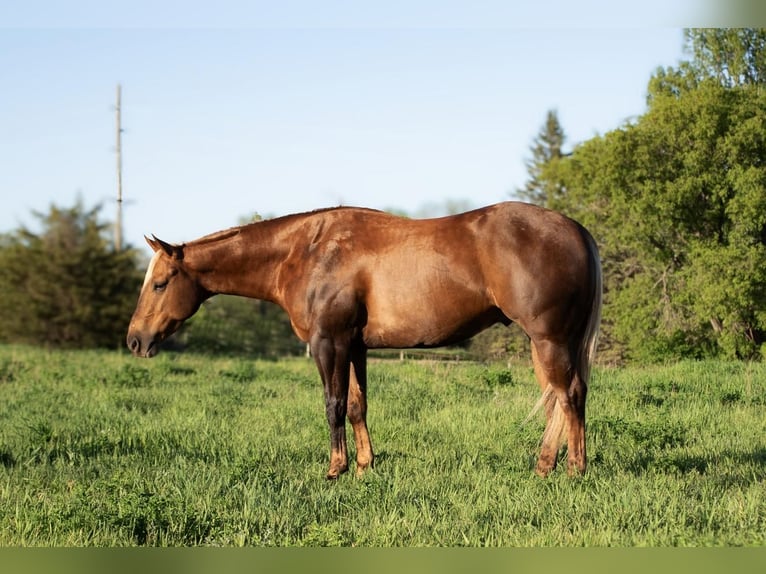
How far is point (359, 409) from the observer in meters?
7.36

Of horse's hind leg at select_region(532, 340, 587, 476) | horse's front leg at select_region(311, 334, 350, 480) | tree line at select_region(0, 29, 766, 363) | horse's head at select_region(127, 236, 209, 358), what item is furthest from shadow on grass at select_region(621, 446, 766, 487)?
tree line at select_region(0, 29, 766, 363)

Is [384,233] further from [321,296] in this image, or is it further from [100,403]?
[100,403]

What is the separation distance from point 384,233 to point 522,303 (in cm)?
135

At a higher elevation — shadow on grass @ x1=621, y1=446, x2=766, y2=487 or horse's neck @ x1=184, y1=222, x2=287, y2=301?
horse's neck @ x1=184, y1=222, x2=287, y2=301

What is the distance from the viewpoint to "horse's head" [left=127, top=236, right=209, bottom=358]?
25.3ft

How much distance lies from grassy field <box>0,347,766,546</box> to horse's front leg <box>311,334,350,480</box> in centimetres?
19

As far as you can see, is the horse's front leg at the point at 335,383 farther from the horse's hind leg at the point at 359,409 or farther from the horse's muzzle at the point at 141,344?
the horse's muzzle at the point at 141,344

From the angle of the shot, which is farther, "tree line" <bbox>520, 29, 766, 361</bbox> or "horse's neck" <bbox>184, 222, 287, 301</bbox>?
"tree line" <bbox>520, 29, 766, 361</bbox>

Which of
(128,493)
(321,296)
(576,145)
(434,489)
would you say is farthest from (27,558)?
(576,145)

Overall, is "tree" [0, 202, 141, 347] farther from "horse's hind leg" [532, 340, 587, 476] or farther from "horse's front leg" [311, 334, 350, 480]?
"horse's hind leg" [532, 340, 587, 476]

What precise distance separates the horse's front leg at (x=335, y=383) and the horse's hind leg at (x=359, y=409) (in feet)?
0.55

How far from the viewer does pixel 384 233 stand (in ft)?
23.3

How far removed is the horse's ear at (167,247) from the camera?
7609 mm

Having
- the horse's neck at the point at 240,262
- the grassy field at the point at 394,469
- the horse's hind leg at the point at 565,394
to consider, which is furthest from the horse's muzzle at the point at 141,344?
the horse's hind leg at the point at 565,394
